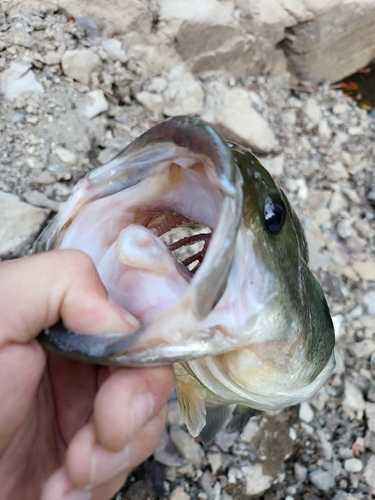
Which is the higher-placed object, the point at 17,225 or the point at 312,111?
the point at 17,225

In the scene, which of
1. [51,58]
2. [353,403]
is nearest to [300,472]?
[353,403]

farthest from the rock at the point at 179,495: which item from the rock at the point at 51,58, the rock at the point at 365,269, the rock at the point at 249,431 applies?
the rock at the point at 51,58

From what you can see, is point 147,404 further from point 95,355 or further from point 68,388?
point 68,388

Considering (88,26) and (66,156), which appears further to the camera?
(88,26)

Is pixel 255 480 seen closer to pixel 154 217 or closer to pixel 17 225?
pixel 154 217

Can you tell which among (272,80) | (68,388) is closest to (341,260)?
(272,80)
